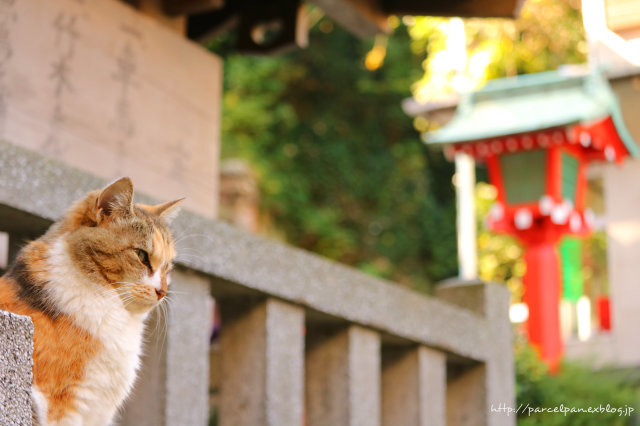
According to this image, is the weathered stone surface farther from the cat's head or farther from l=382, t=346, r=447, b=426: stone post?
l=382, t=346, r=447, b=426: stone post

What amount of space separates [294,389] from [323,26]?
14.1 m

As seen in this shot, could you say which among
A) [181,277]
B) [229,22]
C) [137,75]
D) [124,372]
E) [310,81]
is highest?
[310,81]

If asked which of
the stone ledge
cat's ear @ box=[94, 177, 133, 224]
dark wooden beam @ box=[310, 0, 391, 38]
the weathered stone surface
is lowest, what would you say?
the weathered stone surface

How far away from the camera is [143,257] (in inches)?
82.1

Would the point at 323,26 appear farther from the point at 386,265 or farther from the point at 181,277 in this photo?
the point at 181,277

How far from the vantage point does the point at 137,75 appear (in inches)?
171

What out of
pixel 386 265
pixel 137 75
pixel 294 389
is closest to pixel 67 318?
pixel 294 389

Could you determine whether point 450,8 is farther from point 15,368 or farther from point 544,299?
point 544,299

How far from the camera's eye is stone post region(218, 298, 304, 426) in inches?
115

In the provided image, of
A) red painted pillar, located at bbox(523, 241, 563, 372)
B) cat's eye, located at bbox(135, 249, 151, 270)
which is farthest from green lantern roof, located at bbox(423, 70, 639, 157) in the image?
cat's eye, located at bbox(135, 249, 151, 270)

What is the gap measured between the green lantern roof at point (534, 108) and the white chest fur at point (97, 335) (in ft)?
23.8

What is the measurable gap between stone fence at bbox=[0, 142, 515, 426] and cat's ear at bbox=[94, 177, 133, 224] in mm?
470

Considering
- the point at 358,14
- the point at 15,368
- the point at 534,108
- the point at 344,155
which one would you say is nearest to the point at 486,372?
the point at 358,14

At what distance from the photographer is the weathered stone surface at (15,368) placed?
1585 mm
